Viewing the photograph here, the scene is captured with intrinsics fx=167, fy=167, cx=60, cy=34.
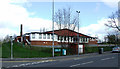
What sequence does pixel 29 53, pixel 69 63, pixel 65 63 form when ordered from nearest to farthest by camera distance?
pixel 69 63 < pixel 65 63 < pixel 29 53

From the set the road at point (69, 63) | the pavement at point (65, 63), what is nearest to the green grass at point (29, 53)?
the pavement at point (65, 63)

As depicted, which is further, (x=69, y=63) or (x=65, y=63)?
(x=65, y=63)

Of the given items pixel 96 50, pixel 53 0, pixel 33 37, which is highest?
pixel 53 0

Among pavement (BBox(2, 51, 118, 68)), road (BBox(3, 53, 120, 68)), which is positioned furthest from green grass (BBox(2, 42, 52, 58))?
road (BBox(3, 53, 120, 68))

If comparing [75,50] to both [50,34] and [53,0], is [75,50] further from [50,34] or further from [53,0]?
[50,34]

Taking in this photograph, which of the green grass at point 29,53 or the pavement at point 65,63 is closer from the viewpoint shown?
the pavement at point 65,63

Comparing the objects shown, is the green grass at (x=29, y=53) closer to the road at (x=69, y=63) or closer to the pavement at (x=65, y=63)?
the pavement at (x=65, y=63)

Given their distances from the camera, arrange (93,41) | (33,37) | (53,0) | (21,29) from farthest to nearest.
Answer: (93,41)
(21,29)
(33,37)
(53,0)

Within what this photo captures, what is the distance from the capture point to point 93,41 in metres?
85.1

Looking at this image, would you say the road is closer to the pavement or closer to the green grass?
the pavement

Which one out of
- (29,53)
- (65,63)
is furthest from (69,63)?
(29,53)

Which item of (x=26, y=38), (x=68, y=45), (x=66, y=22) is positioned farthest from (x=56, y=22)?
(x=26, y=38)

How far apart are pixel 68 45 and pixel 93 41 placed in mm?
53115

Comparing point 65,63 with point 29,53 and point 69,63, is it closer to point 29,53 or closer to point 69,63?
point 69,63
